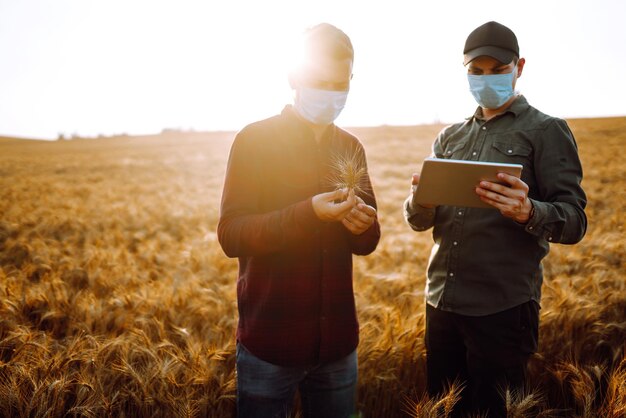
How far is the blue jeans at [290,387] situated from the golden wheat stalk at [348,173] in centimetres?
83

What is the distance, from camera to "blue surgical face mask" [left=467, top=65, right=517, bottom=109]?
2.04m

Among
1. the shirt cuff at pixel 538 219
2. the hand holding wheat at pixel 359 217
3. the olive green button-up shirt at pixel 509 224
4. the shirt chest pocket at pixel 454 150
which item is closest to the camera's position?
the hand holding wheat at pixel 359 217

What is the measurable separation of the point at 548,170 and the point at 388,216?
696cm

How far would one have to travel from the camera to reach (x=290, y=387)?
1728 millimetres

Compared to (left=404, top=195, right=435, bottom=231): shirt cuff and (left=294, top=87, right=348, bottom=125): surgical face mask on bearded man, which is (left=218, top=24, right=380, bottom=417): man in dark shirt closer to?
(left=294, top=87, right=348, bottom=125): surgical face mask on bearded man

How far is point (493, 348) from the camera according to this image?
195 centimetres

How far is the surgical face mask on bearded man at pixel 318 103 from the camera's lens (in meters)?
1.76

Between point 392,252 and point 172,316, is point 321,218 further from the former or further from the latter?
point 392,252

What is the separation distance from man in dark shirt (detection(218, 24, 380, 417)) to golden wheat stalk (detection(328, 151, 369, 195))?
11 millimetres

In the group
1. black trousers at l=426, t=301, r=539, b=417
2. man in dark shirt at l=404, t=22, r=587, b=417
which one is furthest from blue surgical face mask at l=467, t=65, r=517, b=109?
black trousers at l=426, t=301, r=539, b=417

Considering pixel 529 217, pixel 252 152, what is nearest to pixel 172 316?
pixel 252 152

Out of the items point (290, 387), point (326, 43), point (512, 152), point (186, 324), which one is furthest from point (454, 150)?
point (186, 324)

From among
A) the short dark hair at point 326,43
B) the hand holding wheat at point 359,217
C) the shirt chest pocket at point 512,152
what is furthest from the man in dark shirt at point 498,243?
the short dark hair at point 326,43

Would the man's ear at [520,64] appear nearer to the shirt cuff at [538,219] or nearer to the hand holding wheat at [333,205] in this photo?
the shirt cuff at [538,219]
